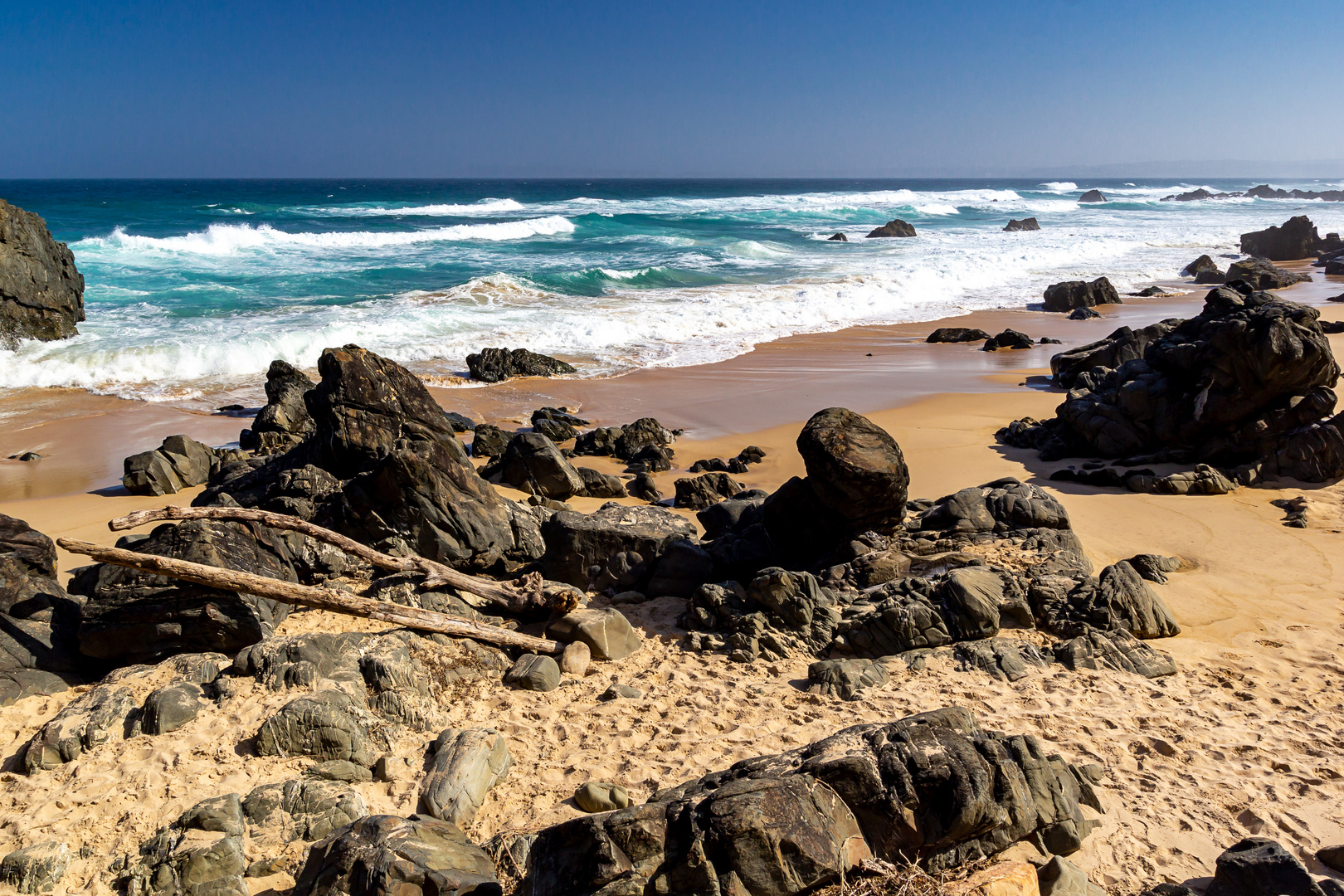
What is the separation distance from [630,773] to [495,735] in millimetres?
793

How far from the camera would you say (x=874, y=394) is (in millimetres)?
13203

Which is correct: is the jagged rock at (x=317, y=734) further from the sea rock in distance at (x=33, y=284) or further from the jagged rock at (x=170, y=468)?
the sea rock in distance at (x=33, y=284)

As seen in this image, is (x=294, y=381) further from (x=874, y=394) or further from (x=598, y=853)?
(x=598, y=853)

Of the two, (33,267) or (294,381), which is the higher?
(33,267)

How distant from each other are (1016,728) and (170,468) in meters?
8.72

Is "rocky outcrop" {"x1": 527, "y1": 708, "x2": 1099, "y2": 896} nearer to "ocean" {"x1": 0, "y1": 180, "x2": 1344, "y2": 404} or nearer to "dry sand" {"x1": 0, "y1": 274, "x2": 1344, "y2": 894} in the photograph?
"dry sand" {"x1": 0, "y1": 274, "x2": 1344, "y2": 894}

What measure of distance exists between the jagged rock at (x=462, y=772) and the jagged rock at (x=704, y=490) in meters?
4.58

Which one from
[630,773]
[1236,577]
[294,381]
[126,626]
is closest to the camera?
[630,773]

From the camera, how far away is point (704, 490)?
9.02 m

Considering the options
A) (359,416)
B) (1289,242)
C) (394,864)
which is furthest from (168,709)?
(1289,242)

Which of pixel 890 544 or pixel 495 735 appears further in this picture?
pixel 890 544

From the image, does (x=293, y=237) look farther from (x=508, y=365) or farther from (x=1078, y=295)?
(x=1078, y=295)

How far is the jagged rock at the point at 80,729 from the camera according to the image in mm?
4152

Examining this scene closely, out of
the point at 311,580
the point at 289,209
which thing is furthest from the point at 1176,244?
the point at 289,209
